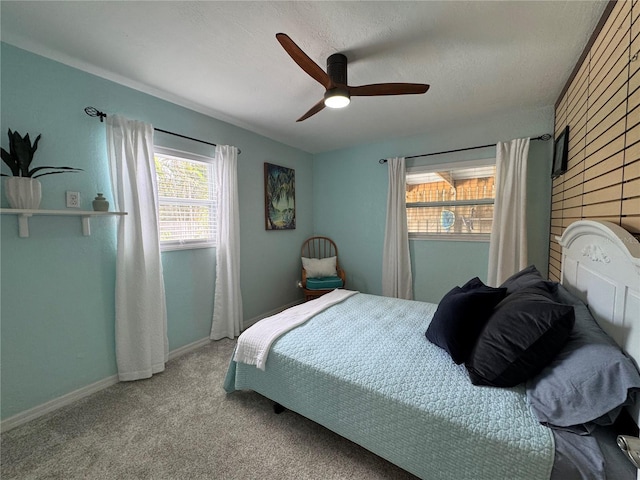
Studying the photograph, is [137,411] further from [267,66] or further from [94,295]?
[267,66]

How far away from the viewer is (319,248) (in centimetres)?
421

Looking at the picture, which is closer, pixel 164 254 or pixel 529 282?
pixel 529 282

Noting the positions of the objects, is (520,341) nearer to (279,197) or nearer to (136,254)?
(136,254)

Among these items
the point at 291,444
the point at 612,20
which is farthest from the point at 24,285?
the point at 612,20

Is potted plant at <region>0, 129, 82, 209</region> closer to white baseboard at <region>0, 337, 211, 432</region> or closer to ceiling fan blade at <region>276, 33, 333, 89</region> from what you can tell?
white baseboard at <region>0, 337, 211, 432</region>

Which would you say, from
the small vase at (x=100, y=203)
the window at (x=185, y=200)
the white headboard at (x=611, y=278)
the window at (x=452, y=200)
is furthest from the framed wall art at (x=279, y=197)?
the white headboard at (x=611, y=278)

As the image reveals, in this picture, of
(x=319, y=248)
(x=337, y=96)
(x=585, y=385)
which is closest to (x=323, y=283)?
(x=319, y=248)

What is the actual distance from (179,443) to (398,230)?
9.79ft

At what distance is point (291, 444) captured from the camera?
1.49 metres

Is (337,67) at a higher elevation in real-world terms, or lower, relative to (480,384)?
higher

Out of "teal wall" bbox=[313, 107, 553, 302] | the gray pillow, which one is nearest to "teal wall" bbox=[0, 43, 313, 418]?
"teal wall" bbox=[313, 107, 553, 302]

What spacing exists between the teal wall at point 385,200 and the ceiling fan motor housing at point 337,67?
76.6 inches

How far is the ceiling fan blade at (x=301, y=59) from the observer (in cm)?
132

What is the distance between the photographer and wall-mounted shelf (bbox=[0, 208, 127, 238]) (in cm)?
152
